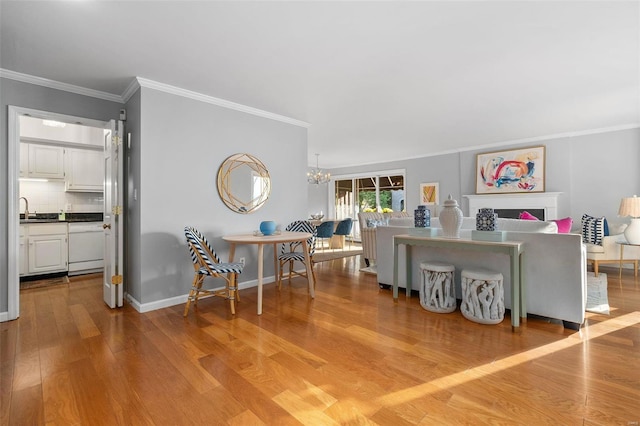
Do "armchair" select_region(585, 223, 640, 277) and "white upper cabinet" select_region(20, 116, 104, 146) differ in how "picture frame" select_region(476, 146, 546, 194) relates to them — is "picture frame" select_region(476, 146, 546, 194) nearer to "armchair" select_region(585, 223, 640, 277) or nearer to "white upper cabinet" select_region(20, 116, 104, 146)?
"armchair" select_region(585, 223, 640, 277)

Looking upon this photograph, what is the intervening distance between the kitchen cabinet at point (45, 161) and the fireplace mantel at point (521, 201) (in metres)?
7.83

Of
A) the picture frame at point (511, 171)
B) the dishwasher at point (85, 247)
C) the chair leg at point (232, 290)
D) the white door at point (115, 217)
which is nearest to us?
the chair leg at point (232, 290)

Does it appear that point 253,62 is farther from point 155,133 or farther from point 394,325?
point 394,325

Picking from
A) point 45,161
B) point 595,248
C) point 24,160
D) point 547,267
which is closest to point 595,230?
point 595,248

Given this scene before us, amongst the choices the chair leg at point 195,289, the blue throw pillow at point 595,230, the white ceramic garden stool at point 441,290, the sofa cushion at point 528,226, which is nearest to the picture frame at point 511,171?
the blue throw pillow at point 595,230

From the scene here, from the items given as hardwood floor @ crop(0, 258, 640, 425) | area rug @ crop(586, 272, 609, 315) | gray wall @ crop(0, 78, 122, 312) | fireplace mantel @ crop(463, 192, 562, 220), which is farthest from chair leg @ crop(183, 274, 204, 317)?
fireplace mantel @ crop(463, 192, 562, 220)

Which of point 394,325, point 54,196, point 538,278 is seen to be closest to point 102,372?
point 394,325

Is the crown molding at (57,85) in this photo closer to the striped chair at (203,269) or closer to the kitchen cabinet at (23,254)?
the striped chair at (203,269)

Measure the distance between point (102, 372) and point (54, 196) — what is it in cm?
448

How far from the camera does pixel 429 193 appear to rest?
764 centimetres

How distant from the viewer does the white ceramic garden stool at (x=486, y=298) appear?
270cm

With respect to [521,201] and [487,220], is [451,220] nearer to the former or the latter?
[487,220]

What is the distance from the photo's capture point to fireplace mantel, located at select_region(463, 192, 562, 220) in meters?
5.65

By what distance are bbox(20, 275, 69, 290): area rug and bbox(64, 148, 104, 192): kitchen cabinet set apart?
1472mm
